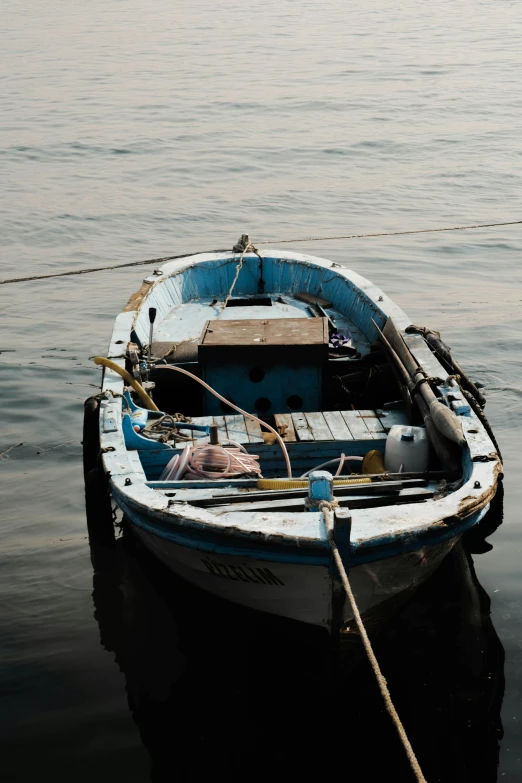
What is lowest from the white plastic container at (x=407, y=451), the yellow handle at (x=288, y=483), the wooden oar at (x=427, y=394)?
the yellow handle at (x=288, y=483)

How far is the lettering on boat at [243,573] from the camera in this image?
4785 millimetres

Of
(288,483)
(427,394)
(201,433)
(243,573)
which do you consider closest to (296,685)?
(243,573)

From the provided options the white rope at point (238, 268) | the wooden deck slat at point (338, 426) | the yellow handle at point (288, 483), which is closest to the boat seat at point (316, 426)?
the wooden deck slat at point (338, 426)

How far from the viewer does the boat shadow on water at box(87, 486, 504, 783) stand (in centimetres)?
484

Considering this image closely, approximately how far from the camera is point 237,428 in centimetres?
643

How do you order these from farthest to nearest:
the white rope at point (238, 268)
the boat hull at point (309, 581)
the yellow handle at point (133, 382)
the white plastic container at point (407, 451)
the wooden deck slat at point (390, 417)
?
the white rope at point (238, 268)
the yellow handle at point (133, 382)
the wooden deck slat at point (390, 417)
the white plastic container at point (407, 451)
the boat hull at point (309, 581)

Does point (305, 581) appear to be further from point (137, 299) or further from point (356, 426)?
point (137, 299)

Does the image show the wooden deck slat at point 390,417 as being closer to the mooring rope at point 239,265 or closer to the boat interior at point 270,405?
the boat interior at point 270,405

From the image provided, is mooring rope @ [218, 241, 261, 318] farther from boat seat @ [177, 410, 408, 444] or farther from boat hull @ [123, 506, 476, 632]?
boat hull @ [123, 506, 476, 632]

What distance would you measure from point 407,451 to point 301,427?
0.81m

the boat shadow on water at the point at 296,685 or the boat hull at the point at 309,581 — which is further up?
the boat hull at the point at 309,581

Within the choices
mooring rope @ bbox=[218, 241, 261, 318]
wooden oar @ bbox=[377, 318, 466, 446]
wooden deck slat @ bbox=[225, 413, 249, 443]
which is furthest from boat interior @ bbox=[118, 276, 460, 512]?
wooden oar @ bbox=[377, 318, 466, 446]

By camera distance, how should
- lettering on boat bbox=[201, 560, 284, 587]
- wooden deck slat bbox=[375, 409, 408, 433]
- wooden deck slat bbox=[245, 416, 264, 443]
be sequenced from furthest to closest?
wooden deck slat bbox=[375, 409, 408, 433]
wooden deck slat bbox=[245, 416, 264, 443]
lettering on boat bbox=[201, 560, 284, 587]

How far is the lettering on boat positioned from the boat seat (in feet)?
4.31
